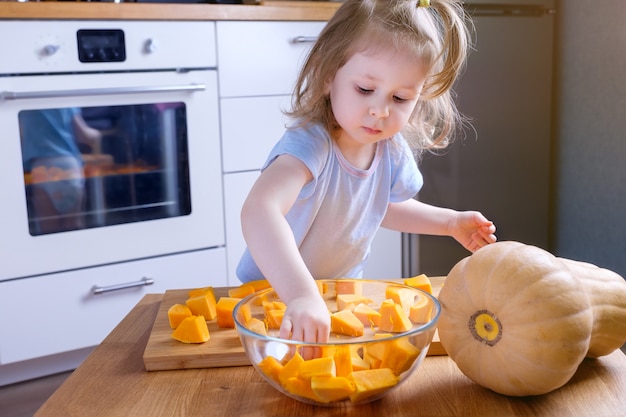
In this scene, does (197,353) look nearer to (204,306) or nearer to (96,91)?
(204,306)

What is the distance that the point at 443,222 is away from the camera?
127cm

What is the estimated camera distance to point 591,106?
276cm

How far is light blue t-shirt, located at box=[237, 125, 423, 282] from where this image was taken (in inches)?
50.9

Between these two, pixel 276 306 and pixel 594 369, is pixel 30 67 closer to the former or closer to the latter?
pixel 276 306

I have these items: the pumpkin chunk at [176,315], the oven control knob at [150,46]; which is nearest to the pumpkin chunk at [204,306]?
the pumpkin chunk at [176,315]

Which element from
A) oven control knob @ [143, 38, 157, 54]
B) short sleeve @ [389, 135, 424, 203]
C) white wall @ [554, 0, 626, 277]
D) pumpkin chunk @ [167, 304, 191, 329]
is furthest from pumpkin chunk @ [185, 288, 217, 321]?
white wall @ [554, 0, 626, 277]

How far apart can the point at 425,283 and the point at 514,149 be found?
1.94 meters

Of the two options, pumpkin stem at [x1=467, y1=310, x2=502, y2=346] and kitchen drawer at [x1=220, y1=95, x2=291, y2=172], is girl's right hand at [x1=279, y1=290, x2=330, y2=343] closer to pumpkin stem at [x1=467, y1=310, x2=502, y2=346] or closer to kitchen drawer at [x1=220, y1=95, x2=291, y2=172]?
pumpkin stem at [x1=467, y1=310, x2=502, y2=346]

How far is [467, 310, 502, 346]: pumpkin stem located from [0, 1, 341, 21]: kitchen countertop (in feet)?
5.28

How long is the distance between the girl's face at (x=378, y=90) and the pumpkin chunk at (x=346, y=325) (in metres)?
0.33

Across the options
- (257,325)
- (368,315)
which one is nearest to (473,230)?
(368,315)

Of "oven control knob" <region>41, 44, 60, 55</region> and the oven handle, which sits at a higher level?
"oven control knob" <region>41, 44, 60, 55</region>

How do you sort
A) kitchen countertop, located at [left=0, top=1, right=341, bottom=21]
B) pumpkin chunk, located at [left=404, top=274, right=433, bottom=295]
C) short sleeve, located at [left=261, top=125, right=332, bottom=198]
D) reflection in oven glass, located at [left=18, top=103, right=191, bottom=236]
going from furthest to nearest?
reflection in oven glass, located at [left=18, top=103, right=191, bottom=236]
kitchen countertop, located at [left=0, top=1, right=341, bottom=21]
short sleeve, located at [left=261, top=125, right=332, bottom=198]
pumpkin chunk, located at [left=404, top=274, right=433, bottom=295]

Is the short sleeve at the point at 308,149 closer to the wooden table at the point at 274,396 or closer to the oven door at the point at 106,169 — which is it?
the wooden table at the point at 274,396
